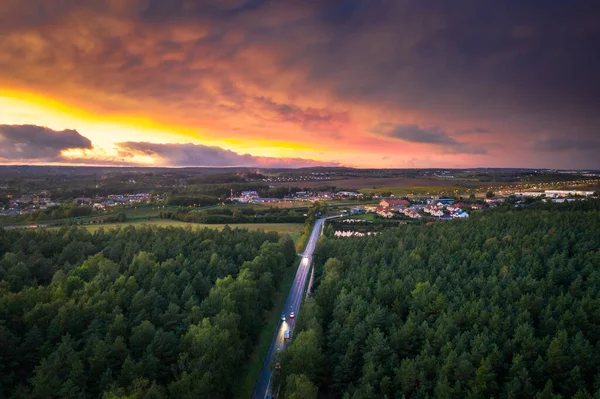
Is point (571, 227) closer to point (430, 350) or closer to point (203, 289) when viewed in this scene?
point (430, 350)

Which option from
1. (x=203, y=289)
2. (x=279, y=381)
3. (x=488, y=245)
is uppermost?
(x=488, y=245)

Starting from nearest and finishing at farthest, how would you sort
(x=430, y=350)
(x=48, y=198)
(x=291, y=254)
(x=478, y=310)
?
(x=430, y=350), (x=478, y=310), (x=291, y=254), (x=48, y=198)

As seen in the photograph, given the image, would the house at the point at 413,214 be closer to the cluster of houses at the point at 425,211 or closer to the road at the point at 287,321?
the cluster of houses at the point at 425,211

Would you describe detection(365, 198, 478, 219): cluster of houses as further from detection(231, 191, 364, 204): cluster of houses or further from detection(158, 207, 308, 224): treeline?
detection(231, 191, 364, 204): cluster of houses

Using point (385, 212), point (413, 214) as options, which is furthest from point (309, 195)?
point (413, 214)

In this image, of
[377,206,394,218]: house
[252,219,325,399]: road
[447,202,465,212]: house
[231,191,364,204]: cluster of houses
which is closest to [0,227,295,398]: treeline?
[252,219,325,399]: road

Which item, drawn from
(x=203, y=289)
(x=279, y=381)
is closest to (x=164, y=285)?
(x=203, y=289)
